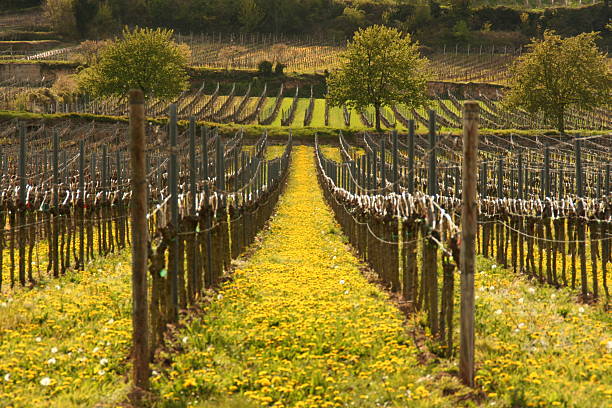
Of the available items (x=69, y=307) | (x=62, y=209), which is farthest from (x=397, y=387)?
(x=62, y=209)

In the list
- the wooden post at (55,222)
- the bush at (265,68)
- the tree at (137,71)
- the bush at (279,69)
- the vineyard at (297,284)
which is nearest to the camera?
the vineyard at (297,284)

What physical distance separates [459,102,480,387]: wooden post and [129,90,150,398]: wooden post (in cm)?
352

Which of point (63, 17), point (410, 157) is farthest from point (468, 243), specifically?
point (63, 17)

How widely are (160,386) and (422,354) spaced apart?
3.34 m

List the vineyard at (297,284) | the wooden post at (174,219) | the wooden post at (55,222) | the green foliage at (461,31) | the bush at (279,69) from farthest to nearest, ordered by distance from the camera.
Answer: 1. the green foliage at (461,31)
2. the bush at (279,69)
3. the wooden post at (55,222)
4. the wooden post at (174,219)
5. the vineyard at (297,284)

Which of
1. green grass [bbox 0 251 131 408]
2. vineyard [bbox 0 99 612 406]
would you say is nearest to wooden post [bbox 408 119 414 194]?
vineyard [bbox 0 99 612 406]

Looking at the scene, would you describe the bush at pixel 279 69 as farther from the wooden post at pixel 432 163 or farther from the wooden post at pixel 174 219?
the wooden post at pixel 174 219

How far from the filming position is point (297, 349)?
8719 millimetres

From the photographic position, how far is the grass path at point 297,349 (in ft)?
23.7

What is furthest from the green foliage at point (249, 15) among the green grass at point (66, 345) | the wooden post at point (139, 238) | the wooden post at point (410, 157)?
the wooden post at point (139, 238)

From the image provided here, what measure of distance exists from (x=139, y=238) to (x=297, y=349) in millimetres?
2672

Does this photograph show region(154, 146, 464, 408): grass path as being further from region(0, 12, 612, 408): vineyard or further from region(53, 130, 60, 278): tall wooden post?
region(53, 130, 60, 278): tall wooden post

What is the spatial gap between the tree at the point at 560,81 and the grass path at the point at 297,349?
59.2m

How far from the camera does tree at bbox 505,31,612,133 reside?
66938 mm
